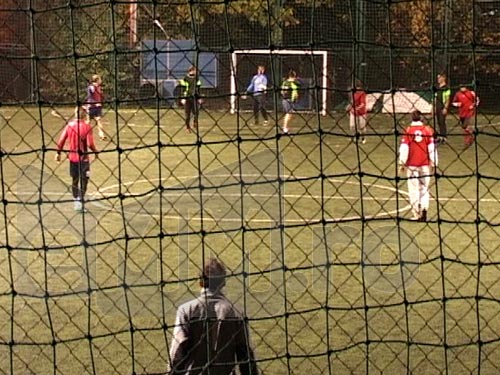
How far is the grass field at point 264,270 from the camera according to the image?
5363mm

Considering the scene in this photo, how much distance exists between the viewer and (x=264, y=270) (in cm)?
918

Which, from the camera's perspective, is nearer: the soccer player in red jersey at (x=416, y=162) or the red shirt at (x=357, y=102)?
the red shirt at (x=357, y=102)

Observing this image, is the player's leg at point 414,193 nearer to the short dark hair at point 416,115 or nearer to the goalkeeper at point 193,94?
the short dark hair at point 416,115

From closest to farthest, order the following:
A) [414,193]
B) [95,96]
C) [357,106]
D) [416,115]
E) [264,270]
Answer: [357,106], [264,270], [416,115], [414,193], [95,96]

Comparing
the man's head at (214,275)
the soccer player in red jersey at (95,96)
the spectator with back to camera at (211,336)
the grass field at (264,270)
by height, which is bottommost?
the grass field at (264,270)

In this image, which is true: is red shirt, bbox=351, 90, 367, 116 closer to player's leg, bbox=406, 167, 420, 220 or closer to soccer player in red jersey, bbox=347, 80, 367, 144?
soccer player in red jersey, bbox=347, 80, 367, 144

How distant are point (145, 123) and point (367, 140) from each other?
209 inches

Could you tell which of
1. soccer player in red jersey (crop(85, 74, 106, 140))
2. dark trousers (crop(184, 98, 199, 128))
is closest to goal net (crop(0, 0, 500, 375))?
dark trousers (crop(184, 98, 199, 128))

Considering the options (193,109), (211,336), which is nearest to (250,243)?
(193,109)

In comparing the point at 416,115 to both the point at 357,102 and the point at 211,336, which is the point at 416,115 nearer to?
the point at 357,102

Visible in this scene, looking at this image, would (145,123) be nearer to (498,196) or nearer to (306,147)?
(306,147)

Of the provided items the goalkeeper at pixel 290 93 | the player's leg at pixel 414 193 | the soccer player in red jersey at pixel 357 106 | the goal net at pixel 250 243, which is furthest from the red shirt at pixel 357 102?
the player's leg at pixel 414 193

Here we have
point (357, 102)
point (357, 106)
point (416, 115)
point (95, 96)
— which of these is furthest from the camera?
point (95, 96)

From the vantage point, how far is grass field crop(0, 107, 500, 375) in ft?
17.6
